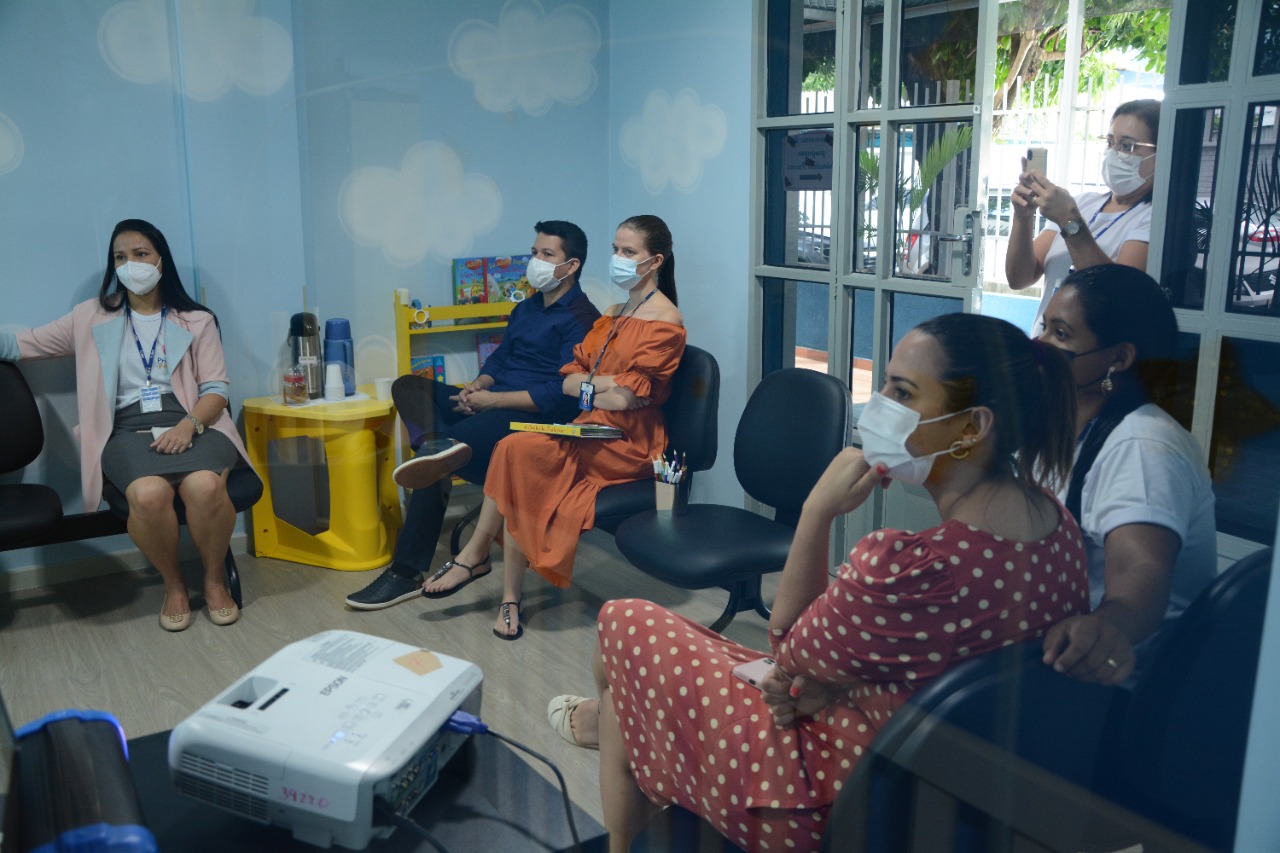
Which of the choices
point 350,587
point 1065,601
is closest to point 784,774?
point 1065,601

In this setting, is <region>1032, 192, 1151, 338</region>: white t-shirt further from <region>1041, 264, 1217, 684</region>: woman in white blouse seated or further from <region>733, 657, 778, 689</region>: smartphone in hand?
<region>733, 657, 778, 689</region>: smartphone in hand

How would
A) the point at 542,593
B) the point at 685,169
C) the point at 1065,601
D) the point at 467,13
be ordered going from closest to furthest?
1. the point at 1065,601
2. the point at 467,13
3. the point at 685,169
4. the point at 542,593

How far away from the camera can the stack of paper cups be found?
1.26m

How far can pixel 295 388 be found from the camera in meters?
1.27

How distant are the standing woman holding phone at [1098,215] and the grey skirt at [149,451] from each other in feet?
3.06

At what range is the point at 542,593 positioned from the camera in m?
1.50

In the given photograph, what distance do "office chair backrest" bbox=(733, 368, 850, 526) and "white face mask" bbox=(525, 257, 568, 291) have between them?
1.10 ft

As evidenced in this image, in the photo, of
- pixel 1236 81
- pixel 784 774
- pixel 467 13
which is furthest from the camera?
pixel 467 13

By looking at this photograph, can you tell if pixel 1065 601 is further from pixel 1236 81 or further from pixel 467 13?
pixel 467 13

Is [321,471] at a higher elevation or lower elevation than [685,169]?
lower

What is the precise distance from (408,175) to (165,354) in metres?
0.37

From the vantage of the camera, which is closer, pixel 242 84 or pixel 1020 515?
pixel 1020 515

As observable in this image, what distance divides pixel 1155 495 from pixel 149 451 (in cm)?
109

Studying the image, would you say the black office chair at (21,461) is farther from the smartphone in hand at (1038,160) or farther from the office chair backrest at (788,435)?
the smartphone in hand at (1038,160)
